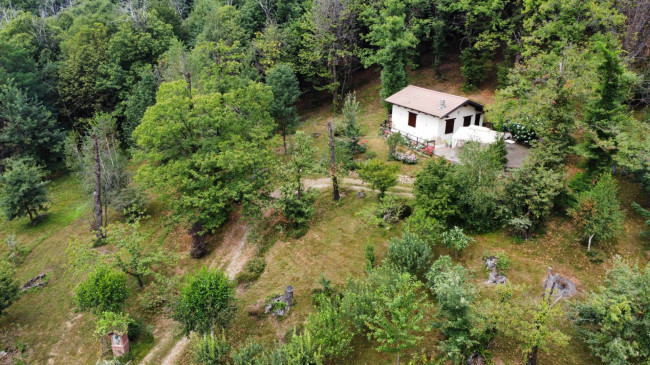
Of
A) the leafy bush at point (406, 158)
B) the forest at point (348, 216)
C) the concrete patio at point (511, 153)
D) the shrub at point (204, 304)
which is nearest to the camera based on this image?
the forest at point (348, 216)

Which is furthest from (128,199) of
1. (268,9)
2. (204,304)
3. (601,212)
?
(601,212)

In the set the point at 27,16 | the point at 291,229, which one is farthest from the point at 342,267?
the point at 27,16

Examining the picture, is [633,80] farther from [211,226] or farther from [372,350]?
[211,226]

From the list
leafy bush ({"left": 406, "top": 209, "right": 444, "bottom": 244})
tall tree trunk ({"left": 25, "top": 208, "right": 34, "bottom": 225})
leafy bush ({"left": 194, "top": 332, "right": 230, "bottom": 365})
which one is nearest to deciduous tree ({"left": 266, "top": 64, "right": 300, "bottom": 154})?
leafy bush ({"left": 406, "top": 209, "right": 444, "bottom": 244})

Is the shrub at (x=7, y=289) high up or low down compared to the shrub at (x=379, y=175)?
down

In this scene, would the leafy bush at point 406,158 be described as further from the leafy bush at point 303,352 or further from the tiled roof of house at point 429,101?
the leafy bush at point 303,352

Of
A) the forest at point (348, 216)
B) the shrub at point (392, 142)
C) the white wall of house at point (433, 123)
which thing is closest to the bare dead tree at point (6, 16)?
the forest at point (348, 216)
